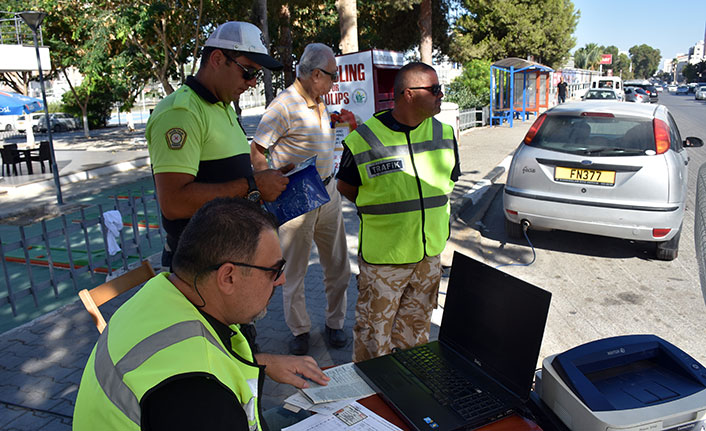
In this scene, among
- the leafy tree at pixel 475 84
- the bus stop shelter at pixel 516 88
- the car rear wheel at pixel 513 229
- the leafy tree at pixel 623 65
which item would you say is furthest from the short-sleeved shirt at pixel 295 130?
the leafy tree at pixel 623 65

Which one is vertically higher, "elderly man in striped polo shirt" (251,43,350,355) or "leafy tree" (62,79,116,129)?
"leafy tree" (62,79,116,129)

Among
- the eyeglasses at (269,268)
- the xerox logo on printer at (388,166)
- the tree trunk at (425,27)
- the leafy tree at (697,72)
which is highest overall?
the leafy tree at (697,72)

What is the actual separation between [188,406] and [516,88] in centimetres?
2546

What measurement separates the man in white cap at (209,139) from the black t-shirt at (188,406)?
1289mm

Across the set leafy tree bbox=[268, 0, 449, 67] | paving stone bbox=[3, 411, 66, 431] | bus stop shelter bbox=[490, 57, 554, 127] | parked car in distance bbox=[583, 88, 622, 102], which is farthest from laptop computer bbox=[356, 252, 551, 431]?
parked car in distance bbox=[583, 88, 622, 102]

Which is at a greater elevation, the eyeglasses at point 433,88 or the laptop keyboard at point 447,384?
the eyeglasses at point 433,88

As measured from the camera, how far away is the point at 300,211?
2.57 m

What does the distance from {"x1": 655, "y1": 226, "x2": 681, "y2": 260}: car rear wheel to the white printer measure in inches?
171

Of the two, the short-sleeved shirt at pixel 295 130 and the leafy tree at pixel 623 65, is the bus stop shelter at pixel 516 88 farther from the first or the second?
the leafy tree at pixel 623 65

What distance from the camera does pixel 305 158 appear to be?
357 cm

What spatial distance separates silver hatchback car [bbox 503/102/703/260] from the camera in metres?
5.14

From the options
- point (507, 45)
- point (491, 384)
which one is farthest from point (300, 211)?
point (507, 45)

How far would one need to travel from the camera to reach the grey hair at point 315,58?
344 centimetres

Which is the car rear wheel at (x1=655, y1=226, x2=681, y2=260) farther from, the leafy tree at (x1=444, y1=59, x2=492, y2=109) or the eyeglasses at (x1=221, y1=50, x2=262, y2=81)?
the leafy tree at (x1=444, y1=59, x2=492, y2=109)
